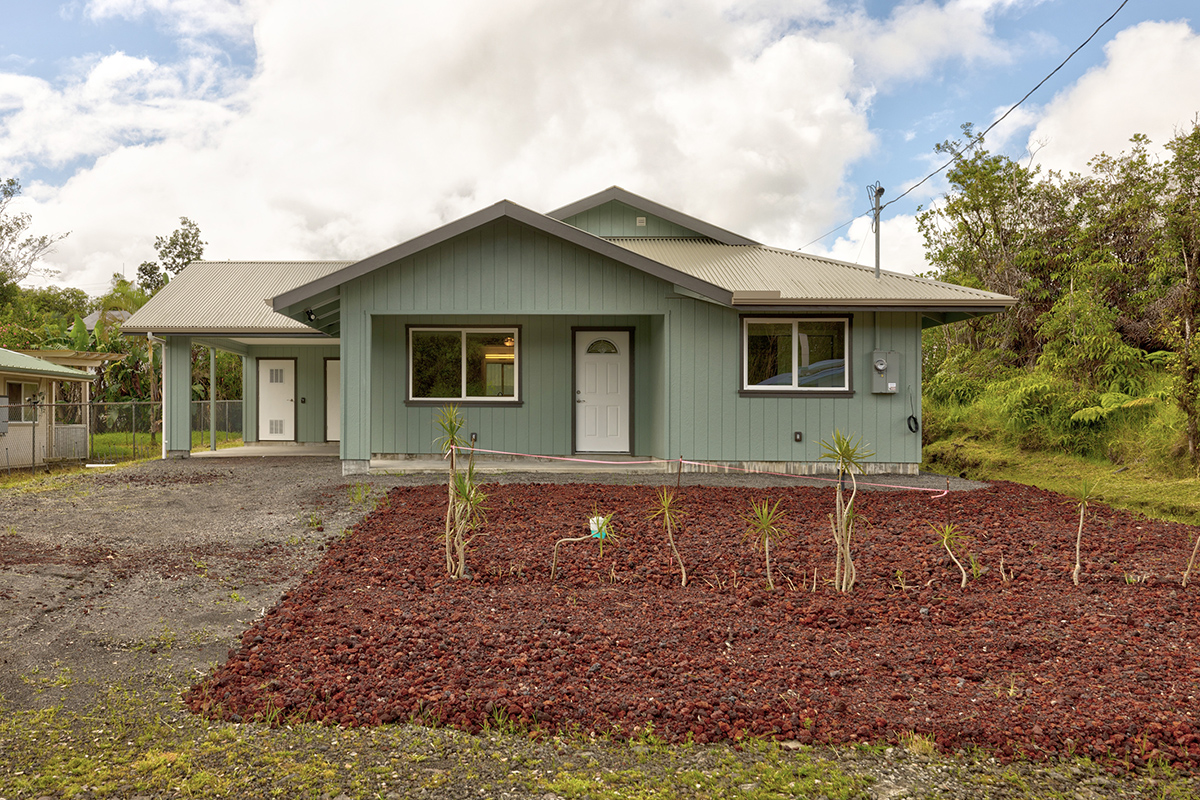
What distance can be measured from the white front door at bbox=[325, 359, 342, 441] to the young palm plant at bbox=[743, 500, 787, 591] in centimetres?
1149

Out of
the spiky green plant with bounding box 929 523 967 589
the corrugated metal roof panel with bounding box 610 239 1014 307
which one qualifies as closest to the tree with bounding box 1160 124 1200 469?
the corrugated metal roof panel with bounding box 610 239 1014 307

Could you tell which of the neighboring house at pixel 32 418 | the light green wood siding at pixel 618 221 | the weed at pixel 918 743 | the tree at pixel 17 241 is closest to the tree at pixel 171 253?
the tree at pixel 17 241

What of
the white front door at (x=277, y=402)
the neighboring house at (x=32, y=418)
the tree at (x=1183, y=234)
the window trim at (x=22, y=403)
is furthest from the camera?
the white front door at (x=277, y=402)

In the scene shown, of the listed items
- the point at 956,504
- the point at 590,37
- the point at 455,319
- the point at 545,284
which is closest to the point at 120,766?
the point at 956,504

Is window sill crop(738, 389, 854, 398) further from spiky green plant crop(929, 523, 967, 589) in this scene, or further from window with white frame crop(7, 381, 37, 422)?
window with white frame crop(7, 381, 37, 422)

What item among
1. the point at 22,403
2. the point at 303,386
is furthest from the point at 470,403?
the point at 22,403

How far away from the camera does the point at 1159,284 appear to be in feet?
48.3

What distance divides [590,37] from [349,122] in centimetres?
985

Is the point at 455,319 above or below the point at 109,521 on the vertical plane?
above

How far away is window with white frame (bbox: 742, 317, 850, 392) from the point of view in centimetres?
1074

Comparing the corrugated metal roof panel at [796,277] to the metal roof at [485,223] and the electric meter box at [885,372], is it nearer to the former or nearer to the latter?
the metal roof at [485,223]

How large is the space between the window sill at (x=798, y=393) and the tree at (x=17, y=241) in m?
31.0

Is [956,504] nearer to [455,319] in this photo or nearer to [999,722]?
[999,722]

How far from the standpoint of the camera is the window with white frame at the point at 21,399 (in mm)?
15402
